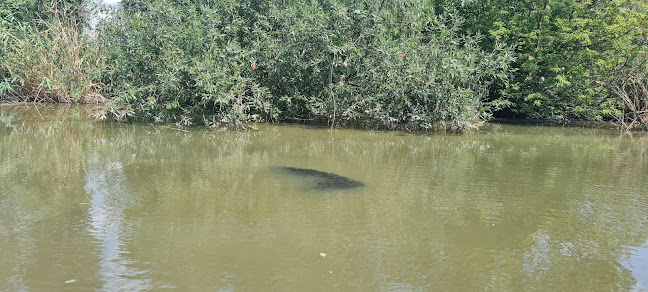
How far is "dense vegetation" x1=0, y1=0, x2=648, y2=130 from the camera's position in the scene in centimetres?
1216

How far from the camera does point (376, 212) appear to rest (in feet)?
18.5

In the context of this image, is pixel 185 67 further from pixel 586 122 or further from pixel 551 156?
pixel 586 122

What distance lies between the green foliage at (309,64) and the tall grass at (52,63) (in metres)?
4.09

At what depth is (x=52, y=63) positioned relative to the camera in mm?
16047

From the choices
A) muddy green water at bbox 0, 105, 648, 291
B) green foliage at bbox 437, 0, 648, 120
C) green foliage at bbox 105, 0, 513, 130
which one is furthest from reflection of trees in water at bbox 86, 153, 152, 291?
green foliage at bbox 437, 0, 648, 120

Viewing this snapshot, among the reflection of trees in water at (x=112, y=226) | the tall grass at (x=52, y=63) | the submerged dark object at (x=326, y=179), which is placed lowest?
the reflection of trees in water at (x=112, y=226)

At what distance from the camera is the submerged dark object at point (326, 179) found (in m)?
6.74

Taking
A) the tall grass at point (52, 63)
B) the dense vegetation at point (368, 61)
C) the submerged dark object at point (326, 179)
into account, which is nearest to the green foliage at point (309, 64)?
the dense vegetation at point (368, 61)

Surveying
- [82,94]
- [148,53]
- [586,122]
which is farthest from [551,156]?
[82,94]

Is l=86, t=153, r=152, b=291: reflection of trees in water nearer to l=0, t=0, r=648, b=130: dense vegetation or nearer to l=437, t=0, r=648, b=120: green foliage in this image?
l=0, t=0, r=648, b=130: dense vegetation

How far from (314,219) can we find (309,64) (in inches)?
305

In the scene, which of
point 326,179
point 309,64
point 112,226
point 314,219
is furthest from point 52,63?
point 314,219

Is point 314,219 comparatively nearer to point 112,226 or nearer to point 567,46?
point 112,226

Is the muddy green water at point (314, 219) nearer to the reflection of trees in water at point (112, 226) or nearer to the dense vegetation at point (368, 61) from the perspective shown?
the reflection of trees in water at point (112, 226)
